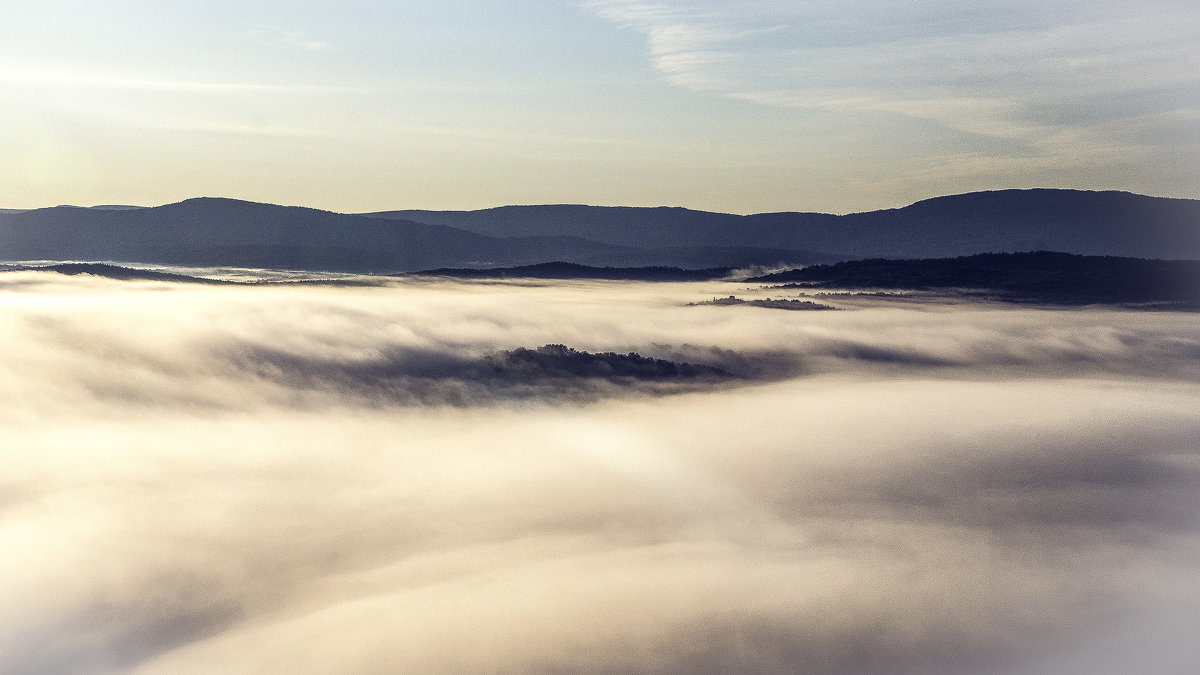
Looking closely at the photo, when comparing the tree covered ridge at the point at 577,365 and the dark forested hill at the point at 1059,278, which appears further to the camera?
the dark forested hill at the point at 1059,278

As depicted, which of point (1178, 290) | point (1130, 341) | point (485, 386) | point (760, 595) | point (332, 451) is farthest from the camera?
point (1178, 290)

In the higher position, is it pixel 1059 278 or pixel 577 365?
pixel 1059 278

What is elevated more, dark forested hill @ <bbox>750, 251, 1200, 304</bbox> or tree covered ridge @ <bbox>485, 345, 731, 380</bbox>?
dark forested hill @ <bbox>750, 251, 1200, 304</bbox>

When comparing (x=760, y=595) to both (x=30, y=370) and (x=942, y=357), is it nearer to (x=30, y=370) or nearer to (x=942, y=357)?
(x=30, y=370)

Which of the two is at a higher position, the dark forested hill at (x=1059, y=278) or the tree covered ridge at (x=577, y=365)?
the dark forested hill at (x=1059, y=278)

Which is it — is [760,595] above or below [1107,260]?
below

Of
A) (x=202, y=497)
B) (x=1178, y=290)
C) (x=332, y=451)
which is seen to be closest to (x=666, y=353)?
(x=332, y=451)

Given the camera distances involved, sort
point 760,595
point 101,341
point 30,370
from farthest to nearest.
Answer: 1. point 101,341
2. point 30,370
3. point 760,595

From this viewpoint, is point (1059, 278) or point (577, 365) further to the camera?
point (1059, 278)

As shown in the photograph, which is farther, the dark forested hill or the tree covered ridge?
the dark forested hill

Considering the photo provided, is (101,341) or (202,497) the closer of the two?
(202,497)
